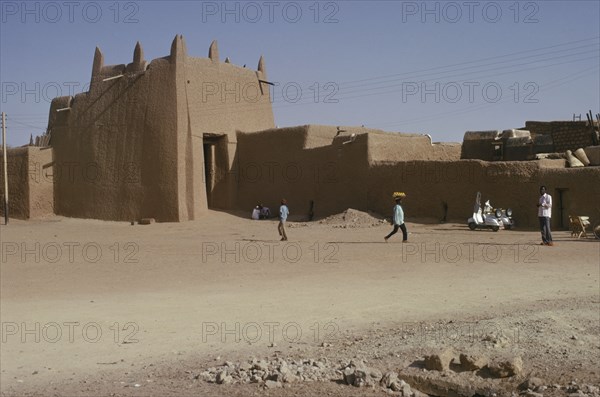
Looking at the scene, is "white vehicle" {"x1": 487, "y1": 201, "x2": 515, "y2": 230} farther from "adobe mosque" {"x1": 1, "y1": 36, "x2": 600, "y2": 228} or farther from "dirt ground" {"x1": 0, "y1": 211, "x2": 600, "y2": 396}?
"dirt ground" {"x1": 0, "y1": 211, "x2": 600, "y2": 396}

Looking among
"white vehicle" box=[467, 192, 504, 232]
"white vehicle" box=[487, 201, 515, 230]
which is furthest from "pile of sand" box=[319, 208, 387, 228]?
"white vehicle" box=[487, 201, 515, 230]

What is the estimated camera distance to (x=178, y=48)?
28.7 m

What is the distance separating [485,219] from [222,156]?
49.0ft

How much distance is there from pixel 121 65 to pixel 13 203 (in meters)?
8.43

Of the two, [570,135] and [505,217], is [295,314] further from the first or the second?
[570,135]

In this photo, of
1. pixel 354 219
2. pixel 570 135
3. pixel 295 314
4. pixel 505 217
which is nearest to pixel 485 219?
pixel 505 217

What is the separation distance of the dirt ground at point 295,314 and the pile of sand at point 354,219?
20.8ft

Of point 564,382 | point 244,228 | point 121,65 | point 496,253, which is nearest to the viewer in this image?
point 564,382

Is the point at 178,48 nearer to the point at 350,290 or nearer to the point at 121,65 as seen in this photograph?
the point at 121,65

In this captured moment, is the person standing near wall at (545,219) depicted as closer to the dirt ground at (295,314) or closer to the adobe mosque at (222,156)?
the dirt ground at (295,314)

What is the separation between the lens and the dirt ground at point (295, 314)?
7094mm

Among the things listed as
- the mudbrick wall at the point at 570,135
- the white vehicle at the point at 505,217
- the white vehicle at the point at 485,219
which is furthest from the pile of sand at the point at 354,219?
the mudbrick wall at the point at 570,135

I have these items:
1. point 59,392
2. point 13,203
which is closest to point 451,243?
point 59,392

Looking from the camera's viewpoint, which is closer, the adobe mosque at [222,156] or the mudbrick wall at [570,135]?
the adobe mosque at [222,156]
